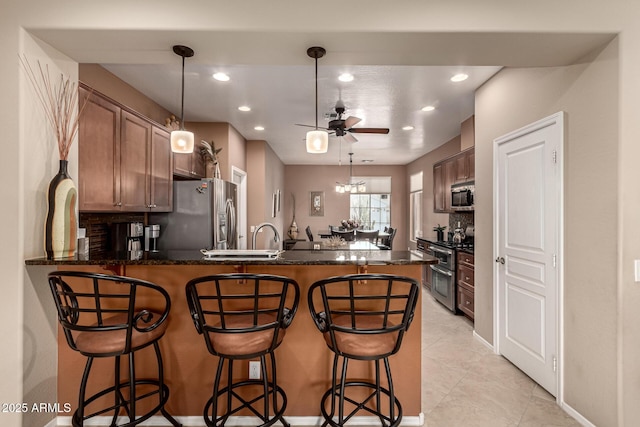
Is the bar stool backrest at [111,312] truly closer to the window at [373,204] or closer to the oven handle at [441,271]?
the oven handle at [441,271]

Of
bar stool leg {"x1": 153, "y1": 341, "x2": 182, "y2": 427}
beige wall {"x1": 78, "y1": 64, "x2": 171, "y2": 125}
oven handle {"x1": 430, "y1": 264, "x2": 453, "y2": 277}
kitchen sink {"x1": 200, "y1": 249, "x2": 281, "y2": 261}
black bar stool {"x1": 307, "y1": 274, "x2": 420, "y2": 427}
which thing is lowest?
bar stool leg {"x1": 153, "y1": 341, "x2": 182, "y2": 427}

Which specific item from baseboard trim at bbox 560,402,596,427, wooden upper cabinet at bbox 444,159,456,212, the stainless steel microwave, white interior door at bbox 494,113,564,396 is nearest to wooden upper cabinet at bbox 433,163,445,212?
wooden upper cabinet at bbox 444,159,456,212

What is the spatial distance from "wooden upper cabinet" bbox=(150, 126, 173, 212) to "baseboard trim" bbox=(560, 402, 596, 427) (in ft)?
12.6

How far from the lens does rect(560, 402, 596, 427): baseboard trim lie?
6.79 ft

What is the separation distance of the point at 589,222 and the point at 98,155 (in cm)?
350

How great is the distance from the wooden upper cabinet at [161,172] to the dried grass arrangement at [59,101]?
1.10m

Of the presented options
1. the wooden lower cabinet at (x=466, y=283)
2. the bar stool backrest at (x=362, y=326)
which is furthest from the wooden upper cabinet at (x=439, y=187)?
the bar stool backrest at (x=362, y=326)

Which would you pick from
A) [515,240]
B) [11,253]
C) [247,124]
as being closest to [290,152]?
[247,124]

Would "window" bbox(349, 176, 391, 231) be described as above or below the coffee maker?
above

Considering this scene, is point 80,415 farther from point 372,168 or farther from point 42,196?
point 372,168

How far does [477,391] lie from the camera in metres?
2.52

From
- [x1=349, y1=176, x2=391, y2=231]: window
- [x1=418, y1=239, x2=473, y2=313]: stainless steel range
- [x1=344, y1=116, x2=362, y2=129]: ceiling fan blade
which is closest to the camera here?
[x1=344, y1=116, x2=362, y2=129]: ceiling fan blade

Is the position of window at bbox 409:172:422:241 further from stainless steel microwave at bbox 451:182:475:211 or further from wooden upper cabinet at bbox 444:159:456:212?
stainless steel microwave at bbox 451:182:475:211

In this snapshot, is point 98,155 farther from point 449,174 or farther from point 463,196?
point 449,174
